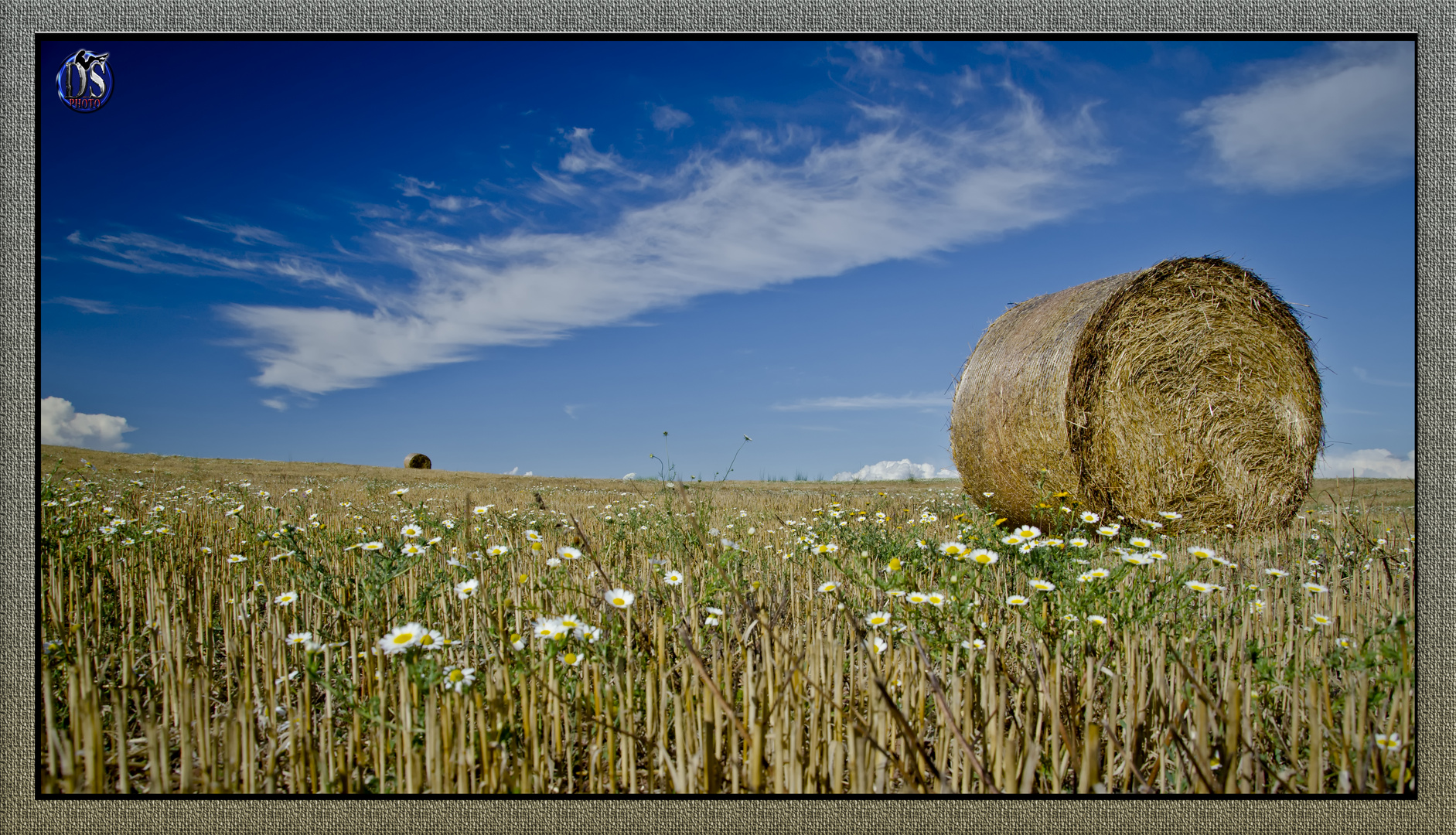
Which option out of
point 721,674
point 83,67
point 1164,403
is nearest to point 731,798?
point 721,674

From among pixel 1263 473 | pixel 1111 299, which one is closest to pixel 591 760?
pixel 1111 299

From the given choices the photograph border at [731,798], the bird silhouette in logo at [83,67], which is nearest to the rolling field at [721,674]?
the photograph border at [731,798]

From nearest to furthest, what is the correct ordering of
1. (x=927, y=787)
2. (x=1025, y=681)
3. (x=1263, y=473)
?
(x=927, y=787) → (x=1025, y=681) → (x=1263, y=473)

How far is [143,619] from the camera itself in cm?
302

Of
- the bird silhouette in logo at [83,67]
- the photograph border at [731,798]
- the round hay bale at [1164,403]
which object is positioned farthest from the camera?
the round hay bale at [1164,403]

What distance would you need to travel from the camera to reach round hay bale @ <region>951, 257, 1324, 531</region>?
18.5ft

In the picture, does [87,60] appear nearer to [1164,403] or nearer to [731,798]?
[731,798]

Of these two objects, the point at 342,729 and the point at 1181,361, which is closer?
the point at 342,729

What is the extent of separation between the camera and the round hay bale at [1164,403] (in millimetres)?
5629

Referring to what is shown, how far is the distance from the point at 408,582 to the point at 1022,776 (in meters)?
2.81

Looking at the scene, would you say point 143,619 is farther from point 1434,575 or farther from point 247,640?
point 1434,575

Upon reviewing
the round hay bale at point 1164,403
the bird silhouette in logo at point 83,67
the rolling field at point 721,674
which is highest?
the bird silhouette in logo at point 83,67

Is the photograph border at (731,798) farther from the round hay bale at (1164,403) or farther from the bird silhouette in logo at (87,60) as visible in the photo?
the round hay bale at (1164,403)

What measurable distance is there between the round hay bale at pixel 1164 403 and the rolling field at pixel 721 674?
2021mm
